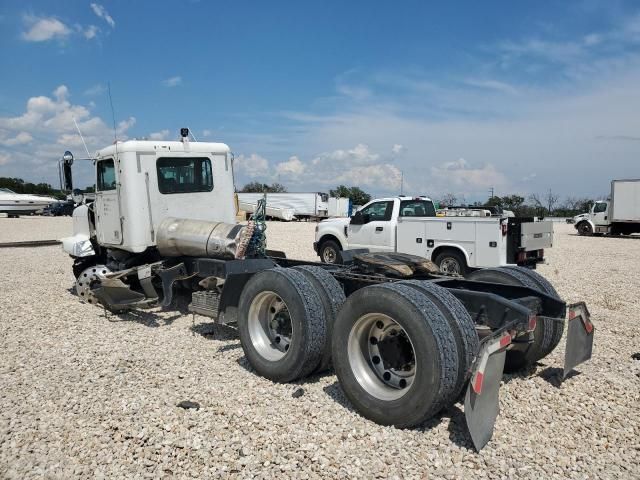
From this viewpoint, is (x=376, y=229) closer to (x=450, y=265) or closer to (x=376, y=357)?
(x=450, y=265)

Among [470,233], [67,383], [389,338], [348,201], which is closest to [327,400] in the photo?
[389,338]

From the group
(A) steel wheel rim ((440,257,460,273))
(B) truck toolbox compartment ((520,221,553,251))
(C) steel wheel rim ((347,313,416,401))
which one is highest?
(B) truck toolbox compartment ((520,221,553,251))

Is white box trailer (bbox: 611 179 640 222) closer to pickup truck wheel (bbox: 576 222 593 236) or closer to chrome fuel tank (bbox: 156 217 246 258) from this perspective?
pickup truck wheel (bbox: 576 222 593 236)

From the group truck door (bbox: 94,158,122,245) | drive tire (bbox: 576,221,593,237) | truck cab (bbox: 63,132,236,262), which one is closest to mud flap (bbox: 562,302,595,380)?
truck cab (bbox: 63,132,236,262)

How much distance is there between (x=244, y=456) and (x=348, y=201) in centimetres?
4373

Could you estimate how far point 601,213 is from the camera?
26656mm

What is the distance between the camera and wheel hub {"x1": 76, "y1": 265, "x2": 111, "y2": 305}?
25.5 ft

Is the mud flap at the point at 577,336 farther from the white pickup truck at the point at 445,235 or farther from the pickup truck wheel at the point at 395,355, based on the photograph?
the white pickup truck at the point at 445,235

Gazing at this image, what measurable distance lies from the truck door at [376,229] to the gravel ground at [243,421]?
224 inches

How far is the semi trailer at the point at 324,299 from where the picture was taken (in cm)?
335

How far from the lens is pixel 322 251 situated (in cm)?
1328

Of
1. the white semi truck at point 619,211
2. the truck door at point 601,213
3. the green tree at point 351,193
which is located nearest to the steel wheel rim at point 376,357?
the white semi truck at point 619,211

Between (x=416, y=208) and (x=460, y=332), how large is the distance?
8456 millimetres

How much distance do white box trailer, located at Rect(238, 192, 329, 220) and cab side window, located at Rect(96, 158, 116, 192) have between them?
1454 inches
